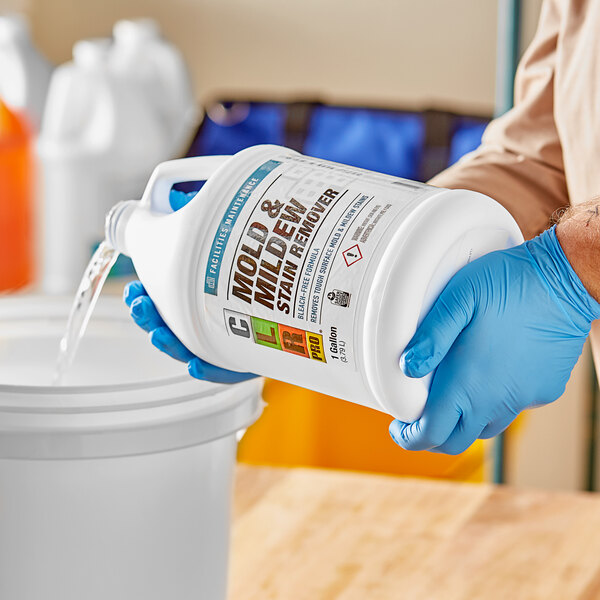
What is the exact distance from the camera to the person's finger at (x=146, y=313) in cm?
72

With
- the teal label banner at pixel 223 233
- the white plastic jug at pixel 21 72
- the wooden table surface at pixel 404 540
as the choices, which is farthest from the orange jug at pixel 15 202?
the teal label banner at pixel 223 233

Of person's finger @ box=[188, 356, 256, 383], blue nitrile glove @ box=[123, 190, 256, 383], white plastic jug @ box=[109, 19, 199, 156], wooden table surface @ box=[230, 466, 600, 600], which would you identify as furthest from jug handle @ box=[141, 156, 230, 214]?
white plastic jug @ box=[109, 19, 199, 156]

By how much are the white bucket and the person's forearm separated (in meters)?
0.27

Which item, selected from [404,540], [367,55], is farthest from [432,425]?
[367,55]

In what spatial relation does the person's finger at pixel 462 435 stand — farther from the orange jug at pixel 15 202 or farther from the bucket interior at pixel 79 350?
the orange jug at pixel 15 202

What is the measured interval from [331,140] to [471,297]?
5.19 feet

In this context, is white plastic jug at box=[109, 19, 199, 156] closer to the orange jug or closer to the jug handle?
the orange jug

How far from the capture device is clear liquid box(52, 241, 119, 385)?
77 cm

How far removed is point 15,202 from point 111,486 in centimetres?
164

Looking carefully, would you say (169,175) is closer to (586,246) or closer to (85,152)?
(586,246)

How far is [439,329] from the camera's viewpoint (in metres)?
0.60

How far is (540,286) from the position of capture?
2.17 ft

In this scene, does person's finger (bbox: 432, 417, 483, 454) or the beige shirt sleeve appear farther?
the beige shirt sleeve

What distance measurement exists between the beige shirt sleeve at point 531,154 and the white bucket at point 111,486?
33 centimetres
